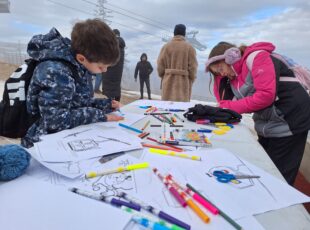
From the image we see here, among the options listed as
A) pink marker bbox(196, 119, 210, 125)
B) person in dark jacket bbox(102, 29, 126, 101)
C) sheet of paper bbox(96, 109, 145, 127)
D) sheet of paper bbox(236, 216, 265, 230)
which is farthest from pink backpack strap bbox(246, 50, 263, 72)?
person in dark jacket bbox(102, 29, 126, 101)

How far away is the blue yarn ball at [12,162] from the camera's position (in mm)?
573

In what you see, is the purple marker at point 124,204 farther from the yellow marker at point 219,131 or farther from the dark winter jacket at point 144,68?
the dark winter jacket at point 144,68

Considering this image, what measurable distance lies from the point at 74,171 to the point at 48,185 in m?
0.08

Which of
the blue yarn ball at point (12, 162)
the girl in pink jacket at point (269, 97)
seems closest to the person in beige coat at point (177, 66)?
the girl in pink jacket at point (269, 97)

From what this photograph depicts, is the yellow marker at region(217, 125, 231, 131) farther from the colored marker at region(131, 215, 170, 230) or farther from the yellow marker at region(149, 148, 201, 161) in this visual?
the colored marker at region(131, 215, 170, 230)

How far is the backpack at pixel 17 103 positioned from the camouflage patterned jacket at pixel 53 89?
0.03 metres

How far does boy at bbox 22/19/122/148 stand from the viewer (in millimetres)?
914

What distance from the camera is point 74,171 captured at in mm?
635

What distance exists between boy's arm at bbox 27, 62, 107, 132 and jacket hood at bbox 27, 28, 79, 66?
1.9 inches

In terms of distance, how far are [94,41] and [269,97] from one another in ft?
2.73

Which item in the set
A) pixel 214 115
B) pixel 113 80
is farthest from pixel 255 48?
pixel 113 80

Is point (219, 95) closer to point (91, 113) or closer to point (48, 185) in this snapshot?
point (91, 113)

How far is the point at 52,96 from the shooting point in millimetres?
911

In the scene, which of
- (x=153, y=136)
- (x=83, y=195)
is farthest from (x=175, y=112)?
(x=83, y=195)
